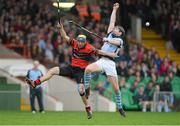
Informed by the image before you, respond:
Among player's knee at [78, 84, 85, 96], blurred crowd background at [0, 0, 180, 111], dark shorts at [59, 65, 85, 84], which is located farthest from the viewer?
blurred crowd background at [0, 0, 180, 111]

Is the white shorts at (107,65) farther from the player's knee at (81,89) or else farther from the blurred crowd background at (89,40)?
the blurred crowd background at (89,40)

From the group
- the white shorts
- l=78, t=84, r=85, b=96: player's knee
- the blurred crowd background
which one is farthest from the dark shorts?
the blurred crowd background

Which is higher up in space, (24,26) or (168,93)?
(24,26)

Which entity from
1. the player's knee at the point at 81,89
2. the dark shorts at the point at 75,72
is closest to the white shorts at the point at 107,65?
the dark shorts at the point at 75,72

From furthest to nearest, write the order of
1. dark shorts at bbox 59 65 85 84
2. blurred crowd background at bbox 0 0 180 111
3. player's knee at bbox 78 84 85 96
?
blurred crowd background at bbox 0 0 180 111, player's knee at bbox 78 84 85 96, dark shorts at bbox 59 65 85 84

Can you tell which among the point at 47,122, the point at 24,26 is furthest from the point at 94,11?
the point at 47,122

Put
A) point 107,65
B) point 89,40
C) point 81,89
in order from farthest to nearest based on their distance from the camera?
point 89,40 < point 81,89 < point 107,65

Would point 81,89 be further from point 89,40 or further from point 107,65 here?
point 89,40

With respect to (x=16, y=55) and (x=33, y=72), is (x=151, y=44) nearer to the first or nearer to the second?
(x=16, y=55)

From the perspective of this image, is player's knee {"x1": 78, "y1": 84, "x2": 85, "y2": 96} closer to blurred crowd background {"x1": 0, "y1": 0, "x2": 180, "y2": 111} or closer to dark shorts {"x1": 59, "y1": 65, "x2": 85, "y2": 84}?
dark shorts {"x1": 59, "y1": 65, "x2": 85, "y2": 84}

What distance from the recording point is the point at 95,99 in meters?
34.6

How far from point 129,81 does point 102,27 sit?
442cm

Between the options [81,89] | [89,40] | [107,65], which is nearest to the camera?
[107,65]

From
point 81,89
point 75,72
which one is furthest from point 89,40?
point 81,89
